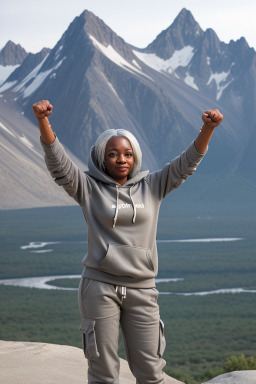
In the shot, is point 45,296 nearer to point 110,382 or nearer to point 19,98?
point 110,382

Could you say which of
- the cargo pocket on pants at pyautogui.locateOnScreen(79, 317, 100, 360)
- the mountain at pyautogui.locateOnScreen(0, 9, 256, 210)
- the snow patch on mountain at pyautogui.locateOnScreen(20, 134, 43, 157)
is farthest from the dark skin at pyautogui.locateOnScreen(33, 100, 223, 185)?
the mountain at pyautogui.locateOnScreen(0, 9, 256, 210)

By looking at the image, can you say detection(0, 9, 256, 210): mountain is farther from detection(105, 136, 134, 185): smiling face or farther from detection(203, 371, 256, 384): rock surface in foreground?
detection(105, 136, 134, 185): smiling face

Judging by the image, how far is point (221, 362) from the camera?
1848 centimetres

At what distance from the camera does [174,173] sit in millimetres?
4293

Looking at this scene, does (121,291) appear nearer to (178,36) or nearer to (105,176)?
(105,176)

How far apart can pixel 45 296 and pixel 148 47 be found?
4921 inches

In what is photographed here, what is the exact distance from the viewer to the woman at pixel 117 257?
405 centimetres

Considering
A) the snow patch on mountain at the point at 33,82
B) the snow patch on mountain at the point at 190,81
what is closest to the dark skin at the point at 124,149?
the snow patch on mountain at the point at 33,82

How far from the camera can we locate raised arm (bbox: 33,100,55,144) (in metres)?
3.90

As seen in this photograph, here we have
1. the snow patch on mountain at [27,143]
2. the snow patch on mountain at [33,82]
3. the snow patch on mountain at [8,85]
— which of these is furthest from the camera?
the snow patch on mountain at [8,85]

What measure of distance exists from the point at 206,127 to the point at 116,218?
0.72 metres

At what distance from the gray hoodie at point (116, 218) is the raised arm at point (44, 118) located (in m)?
0.04

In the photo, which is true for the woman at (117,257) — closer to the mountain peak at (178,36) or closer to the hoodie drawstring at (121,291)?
the hoodie drawstring at (121,291)

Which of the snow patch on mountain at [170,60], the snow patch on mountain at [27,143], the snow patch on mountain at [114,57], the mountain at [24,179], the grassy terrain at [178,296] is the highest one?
the snow patch on mountain at [170,60]
